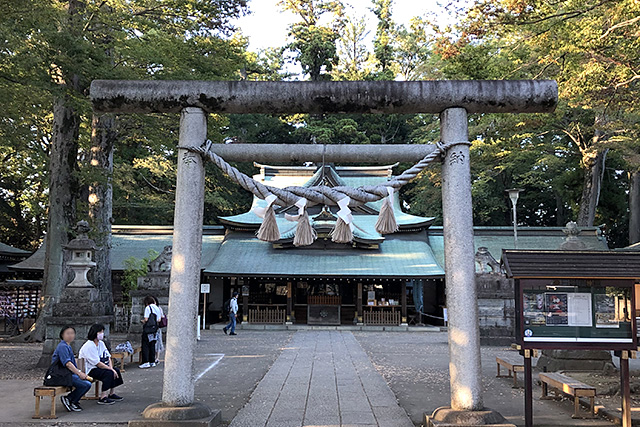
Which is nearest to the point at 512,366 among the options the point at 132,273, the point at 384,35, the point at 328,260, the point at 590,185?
the point at 328,260

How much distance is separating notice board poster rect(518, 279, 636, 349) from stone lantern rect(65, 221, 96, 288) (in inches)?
375

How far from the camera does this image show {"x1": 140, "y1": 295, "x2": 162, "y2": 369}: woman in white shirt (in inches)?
449

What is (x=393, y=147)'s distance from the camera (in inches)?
251

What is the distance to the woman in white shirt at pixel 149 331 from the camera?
11.4m

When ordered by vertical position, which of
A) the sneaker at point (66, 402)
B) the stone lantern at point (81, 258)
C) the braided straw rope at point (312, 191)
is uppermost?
the braided straw rope at point (312, 191)

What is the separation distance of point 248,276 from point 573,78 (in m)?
15.3

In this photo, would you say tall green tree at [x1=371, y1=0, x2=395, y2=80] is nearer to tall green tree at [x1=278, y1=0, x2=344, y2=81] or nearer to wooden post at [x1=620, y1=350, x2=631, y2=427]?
tall green tree at [x1=278, y1=0, x2=344, y2=81]

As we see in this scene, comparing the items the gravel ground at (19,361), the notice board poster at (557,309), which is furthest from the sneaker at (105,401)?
the notice board poster at (557,309)

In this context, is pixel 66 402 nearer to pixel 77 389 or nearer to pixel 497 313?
pixel 77 389

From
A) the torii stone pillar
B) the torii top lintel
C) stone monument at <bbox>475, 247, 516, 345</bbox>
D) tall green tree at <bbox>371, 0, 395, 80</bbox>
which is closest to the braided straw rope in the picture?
the torii stone pillar

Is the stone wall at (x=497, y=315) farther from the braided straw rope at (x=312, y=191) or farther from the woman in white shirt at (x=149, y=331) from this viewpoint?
the braided straw rope at (x=312, y=191)

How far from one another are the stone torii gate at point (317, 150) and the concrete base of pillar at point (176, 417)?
1 cm

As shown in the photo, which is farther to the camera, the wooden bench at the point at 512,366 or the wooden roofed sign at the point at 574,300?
the wooden bench at the point at 512,366

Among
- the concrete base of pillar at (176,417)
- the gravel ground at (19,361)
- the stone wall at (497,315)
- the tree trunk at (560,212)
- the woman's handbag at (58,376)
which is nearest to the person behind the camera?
the concrete base of pillar at (176,417)
